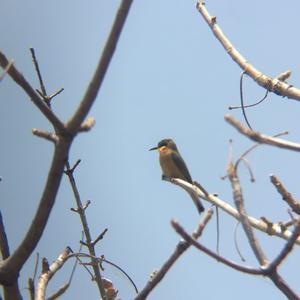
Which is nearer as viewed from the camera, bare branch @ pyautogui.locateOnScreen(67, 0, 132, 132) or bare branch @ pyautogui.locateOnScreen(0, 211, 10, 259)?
bare branch @ pyautogui.locateOnScreen(67, 0, 132, 132)

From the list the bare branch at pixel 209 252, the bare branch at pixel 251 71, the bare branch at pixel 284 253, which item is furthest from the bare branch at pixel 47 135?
the bare branch at pixel 251 71

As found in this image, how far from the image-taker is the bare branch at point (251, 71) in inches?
131

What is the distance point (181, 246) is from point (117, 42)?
57 centimetres

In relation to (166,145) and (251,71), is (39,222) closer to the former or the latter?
(251,71)

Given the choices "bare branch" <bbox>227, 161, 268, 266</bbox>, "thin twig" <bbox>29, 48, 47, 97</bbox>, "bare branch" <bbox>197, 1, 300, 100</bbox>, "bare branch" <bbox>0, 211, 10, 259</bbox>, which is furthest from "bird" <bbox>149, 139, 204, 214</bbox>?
"bare branch" <bbox>227, 161, 268, 266</bbox>

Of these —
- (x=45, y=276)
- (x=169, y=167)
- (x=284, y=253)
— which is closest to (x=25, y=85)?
(x=284, y=253)

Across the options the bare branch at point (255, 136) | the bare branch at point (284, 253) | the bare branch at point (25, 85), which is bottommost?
the bare branch at point (284, 253)

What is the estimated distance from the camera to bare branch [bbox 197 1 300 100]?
10.9ft

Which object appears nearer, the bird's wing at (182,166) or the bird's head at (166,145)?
the bird's wing at (182,166)

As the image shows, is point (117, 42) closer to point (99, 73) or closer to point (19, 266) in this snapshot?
point (99, 73)

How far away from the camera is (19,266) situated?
1875mm

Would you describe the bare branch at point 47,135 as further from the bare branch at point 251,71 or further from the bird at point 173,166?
the bird at point 173,166

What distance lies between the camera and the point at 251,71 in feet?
12.0

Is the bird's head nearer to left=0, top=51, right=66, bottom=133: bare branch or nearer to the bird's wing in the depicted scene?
the bird's wing
